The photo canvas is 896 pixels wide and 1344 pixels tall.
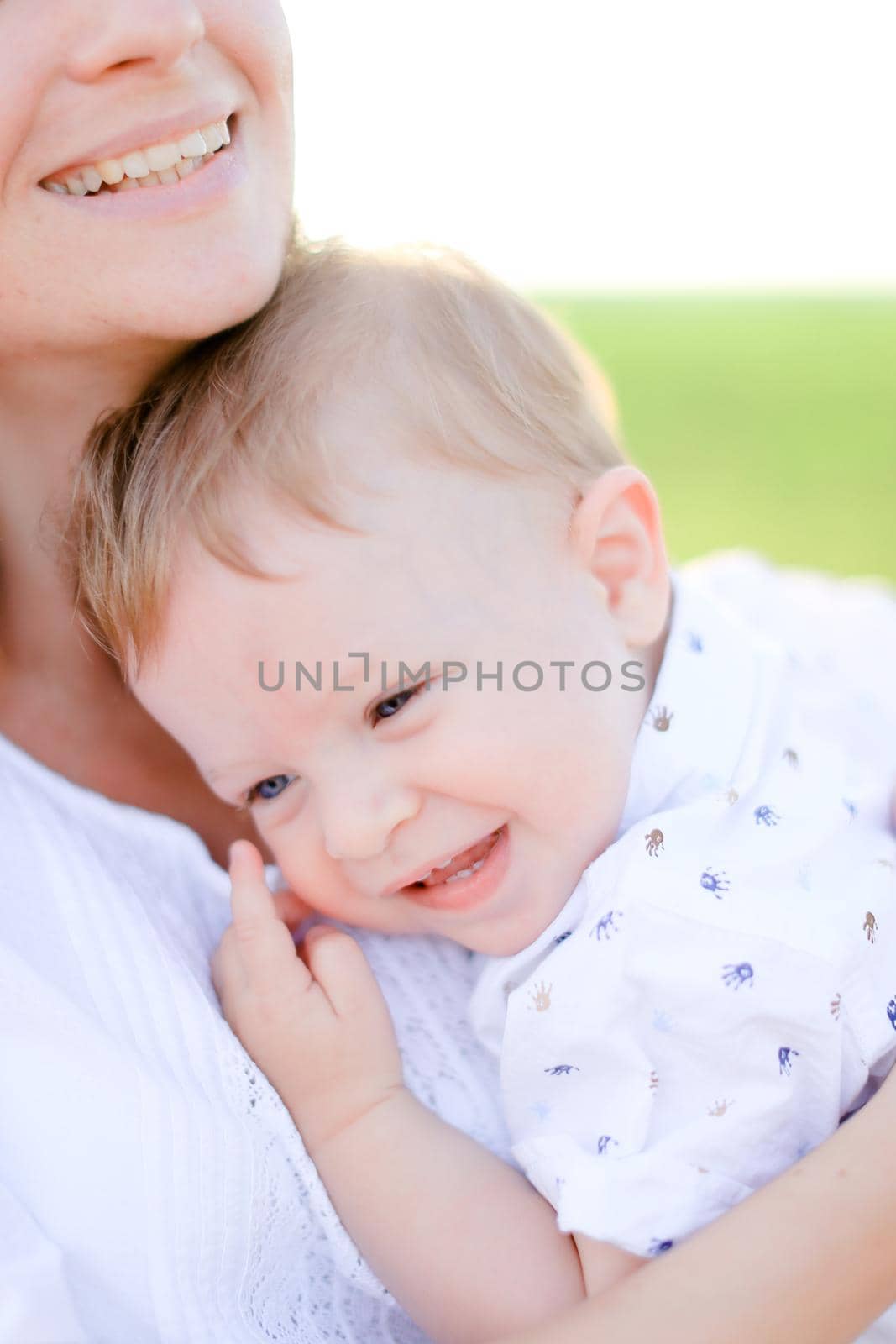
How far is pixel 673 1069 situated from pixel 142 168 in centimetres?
117

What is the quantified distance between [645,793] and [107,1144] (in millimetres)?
703

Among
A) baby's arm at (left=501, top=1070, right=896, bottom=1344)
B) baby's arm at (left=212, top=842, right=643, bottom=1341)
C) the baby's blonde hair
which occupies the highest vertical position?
the baby's blonde hair

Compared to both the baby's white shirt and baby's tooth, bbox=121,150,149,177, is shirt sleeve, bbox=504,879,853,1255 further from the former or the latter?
baby's tooth, bbox=121,150,149,177

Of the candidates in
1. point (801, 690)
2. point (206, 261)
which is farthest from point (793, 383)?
point (206, 261)

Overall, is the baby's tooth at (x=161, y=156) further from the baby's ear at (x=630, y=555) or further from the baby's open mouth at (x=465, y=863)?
the baby's open mouth at (x=465, y=863)

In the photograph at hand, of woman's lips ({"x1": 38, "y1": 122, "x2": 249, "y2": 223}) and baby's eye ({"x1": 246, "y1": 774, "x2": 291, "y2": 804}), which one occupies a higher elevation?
woman's lips ({"x1": 38, "y1": 122, "x2": 249, "y2": 223})

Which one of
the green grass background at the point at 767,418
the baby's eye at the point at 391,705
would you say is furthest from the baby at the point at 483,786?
the green grass background at the point at 767,418

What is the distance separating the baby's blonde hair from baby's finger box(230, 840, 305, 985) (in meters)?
0.28

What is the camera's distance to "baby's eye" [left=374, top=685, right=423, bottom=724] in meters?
1.49

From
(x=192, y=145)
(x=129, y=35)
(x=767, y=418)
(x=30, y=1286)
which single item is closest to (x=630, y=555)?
(x=192, y=145)

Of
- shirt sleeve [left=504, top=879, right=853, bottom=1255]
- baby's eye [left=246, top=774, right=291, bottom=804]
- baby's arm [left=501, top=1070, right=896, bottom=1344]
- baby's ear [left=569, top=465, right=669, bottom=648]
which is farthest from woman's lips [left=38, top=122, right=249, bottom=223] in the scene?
baby's arm [left=501, top=1070, right=896, bottom=1344]

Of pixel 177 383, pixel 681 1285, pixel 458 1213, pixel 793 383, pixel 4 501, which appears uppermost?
pixel 177 383

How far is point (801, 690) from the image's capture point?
6.74 ft

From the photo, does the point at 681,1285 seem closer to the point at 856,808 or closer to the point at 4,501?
the point at 856,808
